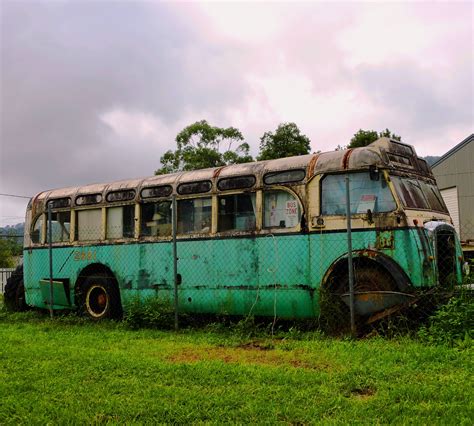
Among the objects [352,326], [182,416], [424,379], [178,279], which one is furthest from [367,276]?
[182,416]

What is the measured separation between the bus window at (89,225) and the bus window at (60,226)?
1.00 ft

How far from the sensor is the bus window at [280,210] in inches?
321

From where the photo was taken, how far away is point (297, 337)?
24.7 feet

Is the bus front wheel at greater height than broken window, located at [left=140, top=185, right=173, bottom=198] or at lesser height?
lesser

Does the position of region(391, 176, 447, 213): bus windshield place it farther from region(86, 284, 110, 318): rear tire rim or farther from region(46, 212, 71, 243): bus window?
region(46, 212, 71, 243): bus window

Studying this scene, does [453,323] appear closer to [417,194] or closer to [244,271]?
[417,194]

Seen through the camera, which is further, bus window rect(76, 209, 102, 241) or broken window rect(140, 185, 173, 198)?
bus window rect(76, 209, 102, 241)

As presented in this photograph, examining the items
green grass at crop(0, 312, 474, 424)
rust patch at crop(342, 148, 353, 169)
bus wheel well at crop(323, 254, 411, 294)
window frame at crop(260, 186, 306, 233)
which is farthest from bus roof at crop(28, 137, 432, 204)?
green grass at crop(0, 312, 474, 424)

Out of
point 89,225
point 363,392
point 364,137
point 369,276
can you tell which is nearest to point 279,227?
point 369,276

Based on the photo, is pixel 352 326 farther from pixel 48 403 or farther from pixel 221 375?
pixel 48 403

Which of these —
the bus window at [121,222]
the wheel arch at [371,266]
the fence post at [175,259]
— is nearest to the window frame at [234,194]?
the fence post at [175,259]

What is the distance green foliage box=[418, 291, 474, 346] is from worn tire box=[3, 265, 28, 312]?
9.63 meters

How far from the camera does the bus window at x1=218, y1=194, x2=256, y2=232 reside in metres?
8.66

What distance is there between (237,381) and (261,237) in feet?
11.6
